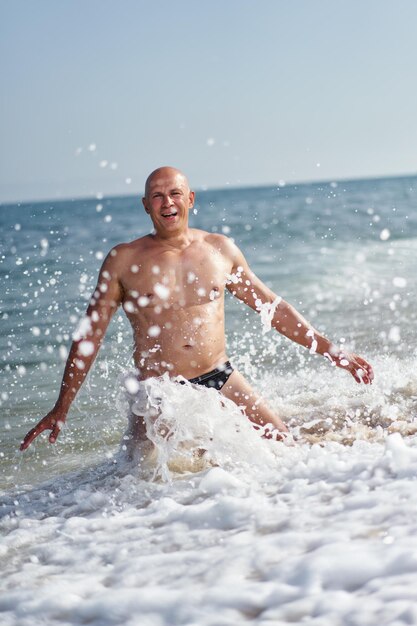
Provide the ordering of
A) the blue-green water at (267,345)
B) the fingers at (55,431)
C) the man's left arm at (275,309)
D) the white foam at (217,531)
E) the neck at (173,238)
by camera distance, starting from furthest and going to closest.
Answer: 1. the blue-green water at (267,345)
2. the man's left arm at (275,309)
3. the neck at (173,238)
4. the fingers at (55,431)
5. the white foam at (217,531)

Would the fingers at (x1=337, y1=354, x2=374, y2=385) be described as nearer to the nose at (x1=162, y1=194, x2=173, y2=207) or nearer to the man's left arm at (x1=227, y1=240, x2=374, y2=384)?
the man's left arm at (x1=227, y1=240, x2=374, y2=384)

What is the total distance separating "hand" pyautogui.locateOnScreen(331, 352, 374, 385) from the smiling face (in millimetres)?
1136

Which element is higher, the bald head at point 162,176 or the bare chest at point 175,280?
the bald head at point 162,176

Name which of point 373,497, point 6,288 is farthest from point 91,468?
point 6,288

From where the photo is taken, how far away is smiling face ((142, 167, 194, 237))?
4.37m

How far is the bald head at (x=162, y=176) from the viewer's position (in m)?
4.39

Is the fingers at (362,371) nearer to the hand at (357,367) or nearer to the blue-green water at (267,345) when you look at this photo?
the hand at (357,367)

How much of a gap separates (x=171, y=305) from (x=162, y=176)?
69 cm

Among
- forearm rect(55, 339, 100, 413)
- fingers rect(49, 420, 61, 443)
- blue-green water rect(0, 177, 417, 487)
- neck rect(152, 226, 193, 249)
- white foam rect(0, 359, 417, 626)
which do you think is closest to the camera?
white foam rect(0, 359, 417, 626)

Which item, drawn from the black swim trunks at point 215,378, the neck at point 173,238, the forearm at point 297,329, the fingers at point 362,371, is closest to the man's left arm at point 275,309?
the forearm at point 297,329

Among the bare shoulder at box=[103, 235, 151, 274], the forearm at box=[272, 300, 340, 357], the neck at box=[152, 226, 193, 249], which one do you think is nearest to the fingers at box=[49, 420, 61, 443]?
the bare shoulder at box=[103, 235, 151, 274]

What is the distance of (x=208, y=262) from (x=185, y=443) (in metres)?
0.99

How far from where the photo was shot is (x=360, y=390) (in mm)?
5875

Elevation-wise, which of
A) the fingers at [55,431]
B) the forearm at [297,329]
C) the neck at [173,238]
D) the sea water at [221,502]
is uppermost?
the neck at [173,238]
